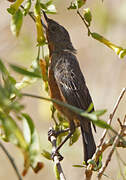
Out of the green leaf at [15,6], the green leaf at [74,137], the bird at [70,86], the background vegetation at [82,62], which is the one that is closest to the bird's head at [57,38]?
the bird at [70,86]

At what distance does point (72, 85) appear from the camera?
4.10m

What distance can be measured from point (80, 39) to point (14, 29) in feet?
14.0

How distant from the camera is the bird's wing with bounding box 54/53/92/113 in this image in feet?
13.2

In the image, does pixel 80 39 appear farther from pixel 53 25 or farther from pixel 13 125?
pixel 13 125

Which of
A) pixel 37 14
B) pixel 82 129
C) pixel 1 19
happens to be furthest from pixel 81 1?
pixel 1 19

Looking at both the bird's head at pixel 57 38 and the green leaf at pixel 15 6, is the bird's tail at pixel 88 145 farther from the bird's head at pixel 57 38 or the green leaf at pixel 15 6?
the green leaf at pixel 15 6

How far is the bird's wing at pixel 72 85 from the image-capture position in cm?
401

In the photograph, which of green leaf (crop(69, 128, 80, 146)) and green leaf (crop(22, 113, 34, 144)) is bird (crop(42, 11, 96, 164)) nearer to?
green leaf (crop(69, 128, 80, 146))

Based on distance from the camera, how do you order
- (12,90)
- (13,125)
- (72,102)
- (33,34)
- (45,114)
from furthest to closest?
(33,34)
(45,114)
(72,102)
(12,90)
(13,125)

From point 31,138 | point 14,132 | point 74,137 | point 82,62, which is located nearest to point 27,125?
point 31,138

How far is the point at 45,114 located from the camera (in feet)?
14.2

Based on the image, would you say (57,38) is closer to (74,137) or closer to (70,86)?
(70,86)

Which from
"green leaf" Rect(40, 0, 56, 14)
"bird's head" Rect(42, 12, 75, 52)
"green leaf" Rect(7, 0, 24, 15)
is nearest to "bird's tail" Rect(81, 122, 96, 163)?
"bird's head" Rect(42, 12, 75, 52)

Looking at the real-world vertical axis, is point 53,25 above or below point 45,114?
above
